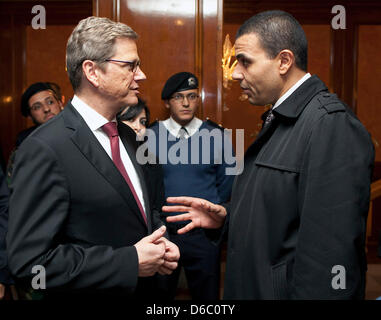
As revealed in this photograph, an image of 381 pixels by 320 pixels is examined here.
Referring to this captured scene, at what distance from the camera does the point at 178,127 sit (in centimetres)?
342

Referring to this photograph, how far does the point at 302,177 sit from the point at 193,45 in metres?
2.48

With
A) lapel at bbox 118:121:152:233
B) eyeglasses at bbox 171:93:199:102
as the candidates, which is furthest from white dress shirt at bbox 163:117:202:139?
lapel at bbox 118:121:152:233

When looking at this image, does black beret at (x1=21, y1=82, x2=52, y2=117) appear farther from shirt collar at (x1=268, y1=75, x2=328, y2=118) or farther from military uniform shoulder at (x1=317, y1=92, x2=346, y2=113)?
military uniform shoulder at (x1=317, y1=92, x2=346, y2=113)

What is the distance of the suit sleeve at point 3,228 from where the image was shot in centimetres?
218

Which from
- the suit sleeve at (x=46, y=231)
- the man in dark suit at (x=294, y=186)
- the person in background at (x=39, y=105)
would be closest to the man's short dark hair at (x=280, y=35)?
the man in dark suit at (x=294, y=186)

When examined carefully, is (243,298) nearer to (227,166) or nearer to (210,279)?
(210,279)

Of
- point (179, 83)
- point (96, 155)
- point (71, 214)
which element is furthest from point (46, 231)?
point (179, 83)

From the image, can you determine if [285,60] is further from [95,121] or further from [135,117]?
[135,117]

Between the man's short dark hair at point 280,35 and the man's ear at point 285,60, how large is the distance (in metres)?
0.01

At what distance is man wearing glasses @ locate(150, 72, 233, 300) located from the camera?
10.1 ft

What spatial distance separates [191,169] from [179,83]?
0.72 meters

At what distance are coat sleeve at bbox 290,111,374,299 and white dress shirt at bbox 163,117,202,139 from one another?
2072 mm

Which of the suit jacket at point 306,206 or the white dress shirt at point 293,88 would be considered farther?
the white dress shirt at point 293,88

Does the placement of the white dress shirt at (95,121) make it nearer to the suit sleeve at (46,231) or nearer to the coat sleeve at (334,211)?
the suit sleeve at (46,231)
